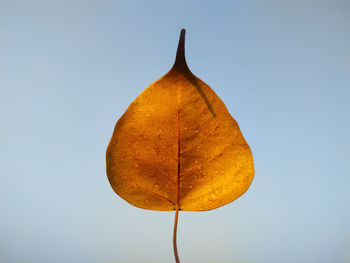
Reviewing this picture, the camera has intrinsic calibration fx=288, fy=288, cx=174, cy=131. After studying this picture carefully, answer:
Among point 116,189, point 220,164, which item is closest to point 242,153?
point 220,164

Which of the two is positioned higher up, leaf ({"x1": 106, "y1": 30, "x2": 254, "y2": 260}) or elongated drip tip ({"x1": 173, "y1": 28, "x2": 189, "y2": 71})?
elongated drip tip ({"x1": 173, "y1": 28, "x2": 189, "y2": 71})

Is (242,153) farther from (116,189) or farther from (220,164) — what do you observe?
(116,189)

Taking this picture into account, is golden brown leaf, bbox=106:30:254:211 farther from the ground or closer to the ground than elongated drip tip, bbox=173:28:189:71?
closer to the ground

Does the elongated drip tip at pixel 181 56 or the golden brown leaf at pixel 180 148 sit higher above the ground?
the elongated drip tip at pixel 181 56

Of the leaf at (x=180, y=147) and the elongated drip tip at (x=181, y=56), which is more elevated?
the elongated drip tip at (x=181, y=56)
